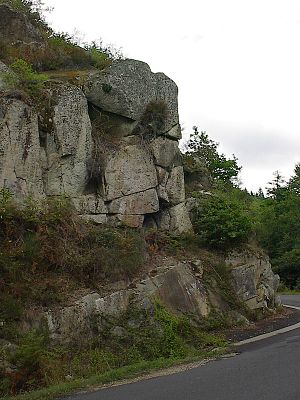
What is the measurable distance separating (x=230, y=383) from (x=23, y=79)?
1226 centimetres

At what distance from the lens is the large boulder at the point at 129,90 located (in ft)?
60.1

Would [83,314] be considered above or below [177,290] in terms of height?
below

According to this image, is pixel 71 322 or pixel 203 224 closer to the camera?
pixel 71 322

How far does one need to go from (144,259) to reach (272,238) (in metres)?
26.4

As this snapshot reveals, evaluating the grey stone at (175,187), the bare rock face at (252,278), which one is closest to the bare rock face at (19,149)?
the grey stone at (175,187)

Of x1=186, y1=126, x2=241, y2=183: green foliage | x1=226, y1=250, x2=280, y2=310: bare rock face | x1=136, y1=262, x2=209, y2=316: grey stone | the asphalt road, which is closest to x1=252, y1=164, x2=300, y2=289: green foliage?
x1=186, y1=126, x2=241, y2=183: green foliage

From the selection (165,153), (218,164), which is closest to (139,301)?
(165,153)

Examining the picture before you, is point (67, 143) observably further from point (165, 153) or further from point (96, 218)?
point (165, 153)

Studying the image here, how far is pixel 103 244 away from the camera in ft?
49.5

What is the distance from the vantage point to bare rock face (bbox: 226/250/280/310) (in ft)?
59.7

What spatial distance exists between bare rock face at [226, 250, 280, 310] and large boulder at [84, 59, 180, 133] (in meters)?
5.54

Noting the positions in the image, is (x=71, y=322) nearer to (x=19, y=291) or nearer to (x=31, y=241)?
(x=19, y=291)

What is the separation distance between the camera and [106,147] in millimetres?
17781

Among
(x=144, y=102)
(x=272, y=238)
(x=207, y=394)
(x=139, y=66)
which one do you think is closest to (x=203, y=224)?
(x=144, y=102)
